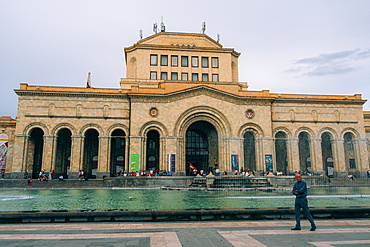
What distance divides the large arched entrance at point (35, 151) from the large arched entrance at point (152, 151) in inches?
589

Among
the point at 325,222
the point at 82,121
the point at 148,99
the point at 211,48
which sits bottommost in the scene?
the point at 325,222

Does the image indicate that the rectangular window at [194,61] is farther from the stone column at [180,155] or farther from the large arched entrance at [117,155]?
the large arched entrance at [117,155]

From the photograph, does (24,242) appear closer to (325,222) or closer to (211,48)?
(325,222)

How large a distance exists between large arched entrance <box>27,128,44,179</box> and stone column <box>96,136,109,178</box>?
925 cm

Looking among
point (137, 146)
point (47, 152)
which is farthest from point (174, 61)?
point (47, 152)

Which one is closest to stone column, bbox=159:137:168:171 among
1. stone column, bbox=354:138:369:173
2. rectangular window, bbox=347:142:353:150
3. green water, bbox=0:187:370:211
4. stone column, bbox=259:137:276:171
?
stone column, bbox=259:137:276:171

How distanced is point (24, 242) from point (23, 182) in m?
27.3

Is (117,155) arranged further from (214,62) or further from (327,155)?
(327,155)

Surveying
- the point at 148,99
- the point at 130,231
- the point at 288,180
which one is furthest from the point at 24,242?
the point at 148,99

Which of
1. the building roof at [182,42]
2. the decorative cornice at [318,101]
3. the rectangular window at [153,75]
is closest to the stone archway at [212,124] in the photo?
the decorative cornice at [318,101]

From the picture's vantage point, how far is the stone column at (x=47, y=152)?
33.7 m

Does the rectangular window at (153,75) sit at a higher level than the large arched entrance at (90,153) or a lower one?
higher

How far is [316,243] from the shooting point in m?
6.10

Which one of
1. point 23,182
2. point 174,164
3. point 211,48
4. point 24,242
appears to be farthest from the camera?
point 211,48
